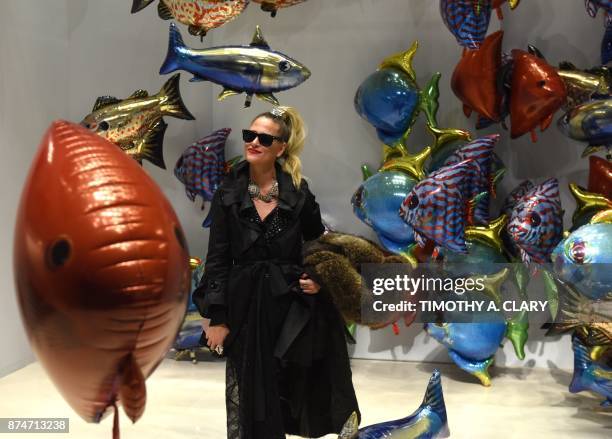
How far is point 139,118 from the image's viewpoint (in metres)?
4.18

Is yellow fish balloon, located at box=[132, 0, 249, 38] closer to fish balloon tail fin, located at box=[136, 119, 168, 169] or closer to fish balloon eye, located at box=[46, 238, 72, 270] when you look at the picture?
fish balloon tail fin, located at box=[136, 119, 168, 169]

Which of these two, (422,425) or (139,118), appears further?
(139,118)

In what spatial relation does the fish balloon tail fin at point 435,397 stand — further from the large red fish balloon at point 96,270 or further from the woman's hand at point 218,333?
the large red fish balloon at point 96,270

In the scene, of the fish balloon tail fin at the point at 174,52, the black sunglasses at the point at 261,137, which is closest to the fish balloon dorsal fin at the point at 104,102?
the fish balloon tail fin at the point at 174,52

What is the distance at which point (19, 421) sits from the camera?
320cm

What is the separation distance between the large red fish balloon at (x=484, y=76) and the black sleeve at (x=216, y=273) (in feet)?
5.91

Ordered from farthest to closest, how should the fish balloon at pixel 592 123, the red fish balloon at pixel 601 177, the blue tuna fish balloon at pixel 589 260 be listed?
1. the red fish balloon at pixel 601 177
2. the fish balloon at pixel 592 123
3. the blue tuna fish balloon at pixel 589 260

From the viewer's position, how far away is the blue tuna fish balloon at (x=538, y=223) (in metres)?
3.68

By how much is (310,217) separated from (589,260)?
45.6 inches

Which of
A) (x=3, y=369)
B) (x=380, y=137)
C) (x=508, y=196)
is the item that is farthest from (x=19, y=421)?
(x=508, y=196)

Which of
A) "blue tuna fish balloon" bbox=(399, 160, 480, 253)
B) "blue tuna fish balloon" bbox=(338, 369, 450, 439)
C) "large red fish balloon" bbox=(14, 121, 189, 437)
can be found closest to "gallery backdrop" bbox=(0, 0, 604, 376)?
"blue tuna fish balloon" bbox=(399, 160, 480, 253)

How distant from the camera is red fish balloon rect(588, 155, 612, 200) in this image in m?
3.74

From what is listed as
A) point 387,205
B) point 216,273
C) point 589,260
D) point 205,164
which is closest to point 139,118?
point 205,164

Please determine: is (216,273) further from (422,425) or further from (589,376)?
(589,376)
